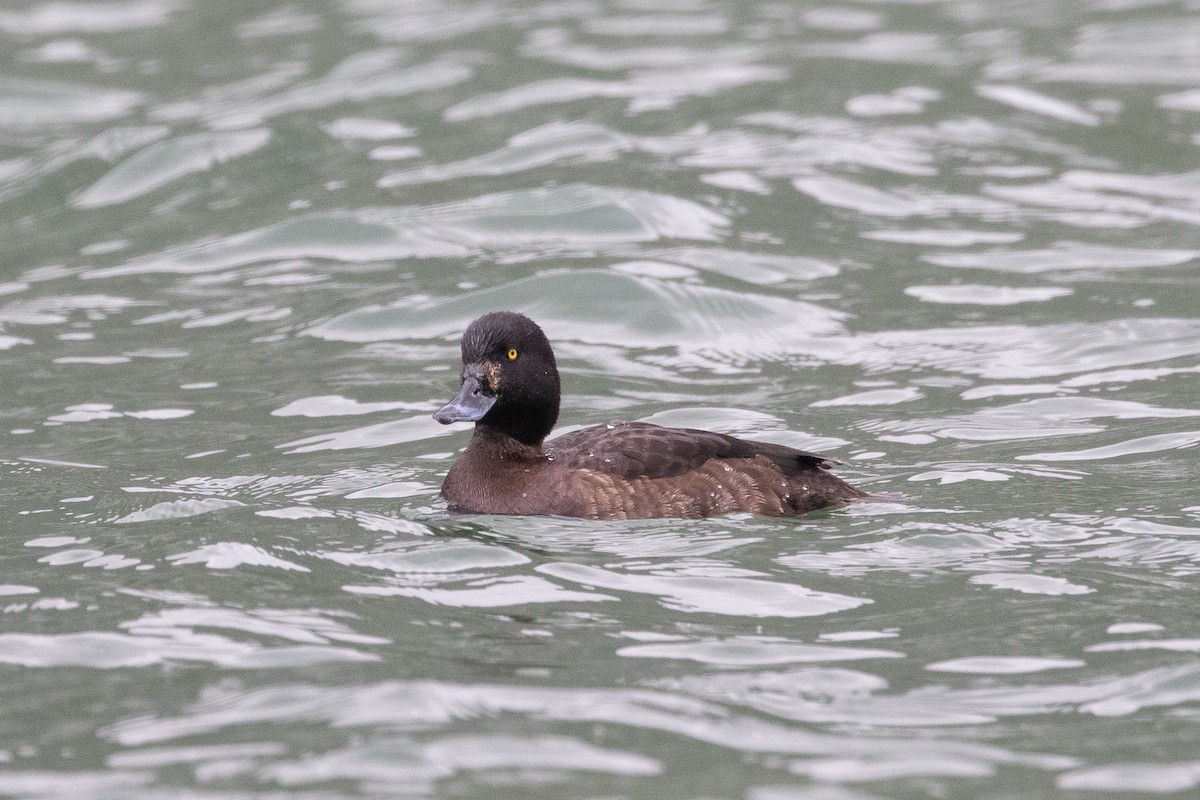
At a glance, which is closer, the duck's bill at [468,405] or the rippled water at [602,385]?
the rippled water at [602,385]

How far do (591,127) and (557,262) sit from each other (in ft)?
10.6

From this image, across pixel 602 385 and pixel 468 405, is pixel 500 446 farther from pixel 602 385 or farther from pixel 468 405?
pixel 602 385

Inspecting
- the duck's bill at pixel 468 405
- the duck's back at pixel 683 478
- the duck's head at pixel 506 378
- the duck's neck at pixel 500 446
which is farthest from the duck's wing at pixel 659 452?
the duck's bill at pixel 468 405

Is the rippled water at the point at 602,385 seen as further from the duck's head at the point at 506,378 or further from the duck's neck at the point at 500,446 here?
the duck's head at the point at 506,378

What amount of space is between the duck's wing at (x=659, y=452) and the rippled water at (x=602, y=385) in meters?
0.30

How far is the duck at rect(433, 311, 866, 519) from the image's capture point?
8.19 metres

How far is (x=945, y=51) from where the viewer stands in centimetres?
1833

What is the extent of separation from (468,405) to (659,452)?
968 millimetres

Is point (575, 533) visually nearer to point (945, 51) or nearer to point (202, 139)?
point (202, 139)

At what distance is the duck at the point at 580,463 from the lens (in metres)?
8.19

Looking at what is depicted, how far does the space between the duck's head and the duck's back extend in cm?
31

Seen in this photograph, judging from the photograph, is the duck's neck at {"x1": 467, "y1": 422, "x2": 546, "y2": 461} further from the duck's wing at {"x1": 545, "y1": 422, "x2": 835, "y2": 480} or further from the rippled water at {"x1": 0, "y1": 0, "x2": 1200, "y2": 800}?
the rippled water at {"x1": 0, "y1": 0, "x2": 1200, "y2": 800}

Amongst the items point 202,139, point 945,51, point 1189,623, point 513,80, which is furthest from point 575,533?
point 945,51

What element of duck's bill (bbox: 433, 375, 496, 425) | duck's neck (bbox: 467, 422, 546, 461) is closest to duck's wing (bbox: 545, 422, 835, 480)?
duck's neck (bbox: 467, 422, 546, 461)
